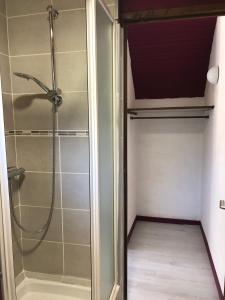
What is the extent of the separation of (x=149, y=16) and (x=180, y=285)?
2.24 meters

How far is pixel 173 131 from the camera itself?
3.54 m

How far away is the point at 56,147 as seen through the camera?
1877mm

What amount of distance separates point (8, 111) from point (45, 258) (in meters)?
1.21

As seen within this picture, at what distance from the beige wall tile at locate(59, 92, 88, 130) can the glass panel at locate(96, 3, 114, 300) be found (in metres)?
0.24

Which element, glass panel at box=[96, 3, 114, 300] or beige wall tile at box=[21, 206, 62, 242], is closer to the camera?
glass panel at box=[96, 3, 114, 300]

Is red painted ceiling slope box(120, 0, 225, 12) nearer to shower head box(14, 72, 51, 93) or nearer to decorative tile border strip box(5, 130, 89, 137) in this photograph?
shower head box(14, 72, 51, 93)

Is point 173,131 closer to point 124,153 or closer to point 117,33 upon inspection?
point 124,153

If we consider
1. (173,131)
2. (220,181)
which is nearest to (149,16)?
(220,181)

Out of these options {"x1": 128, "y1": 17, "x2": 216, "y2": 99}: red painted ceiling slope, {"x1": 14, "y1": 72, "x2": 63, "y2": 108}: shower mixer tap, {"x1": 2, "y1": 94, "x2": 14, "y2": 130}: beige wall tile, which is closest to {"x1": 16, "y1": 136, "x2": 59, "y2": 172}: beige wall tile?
{"x1": 2, "y1": 94, "x2": 14, "y2": 130}: beige wall tile

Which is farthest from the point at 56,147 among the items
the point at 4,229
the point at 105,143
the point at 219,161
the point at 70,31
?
the point at 219,161

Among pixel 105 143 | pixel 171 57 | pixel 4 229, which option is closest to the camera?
pixel 4 229

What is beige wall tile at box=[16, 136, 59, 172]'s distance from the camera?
1.90 meters

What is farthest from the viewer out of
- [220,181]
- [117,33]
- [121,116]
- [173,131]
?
[173,131]

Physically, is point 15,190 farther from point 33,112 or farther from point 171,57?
point 171,57
